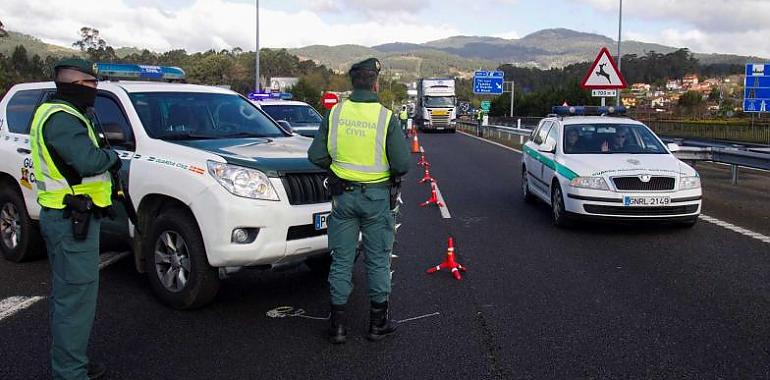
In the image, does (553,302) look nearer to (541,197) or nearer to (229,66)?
(541,197)

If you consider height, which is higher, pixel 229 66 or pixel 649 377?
pixel 229 66

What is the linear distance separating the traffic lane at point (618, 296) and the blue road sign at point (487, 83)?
4495cm

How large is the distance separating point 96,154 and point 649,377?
3345 mm

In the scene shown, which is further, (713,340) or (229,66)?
(229,66)

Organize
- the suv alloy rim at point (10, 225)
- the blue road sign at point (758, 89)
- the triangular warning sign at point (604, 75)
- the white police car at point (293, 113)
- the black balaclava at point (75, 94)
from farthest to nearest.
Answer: the blue road sign at point (758, 89) → the triangular warning sign at point (604, 75) → the white police car at point (293, 113) → the suv alloy rim at point (10, 225) → the black balaclava at point (75, 94)

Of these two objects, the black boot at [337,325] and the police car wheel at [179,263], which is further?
the police car wheel at [179,263]

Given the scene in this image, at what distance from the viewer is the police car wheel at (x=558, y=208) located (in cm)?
909

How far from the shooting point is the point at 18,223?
698 cm

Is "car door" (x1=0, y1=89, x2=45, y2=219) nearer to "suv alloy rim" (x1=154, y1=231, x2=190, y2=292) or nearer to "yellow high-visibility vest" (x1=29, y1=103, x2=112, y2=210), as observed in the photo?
"suv alloy rim" (x1=154, y1=231, x2=190, y2=292)

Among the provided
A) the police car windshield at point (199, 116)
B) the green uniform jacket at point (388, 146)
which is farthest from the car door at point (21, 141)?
the green uniform jacket at point (388, 146)

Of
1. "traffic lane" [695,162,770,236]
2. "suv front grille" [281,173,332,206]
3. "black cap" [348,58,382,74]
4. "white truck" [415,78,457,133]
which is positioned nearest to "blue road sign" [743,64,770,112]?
"traffic lane" [695,162,770,236]

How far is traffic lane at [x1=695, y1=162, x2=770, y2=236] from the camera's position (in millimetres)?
9797

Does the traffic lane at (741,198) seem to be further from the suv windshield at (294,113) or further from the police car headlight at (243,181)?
the suv windshield at (294,113)

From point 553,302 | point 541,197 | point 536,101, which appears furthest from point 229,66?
point 553,302
